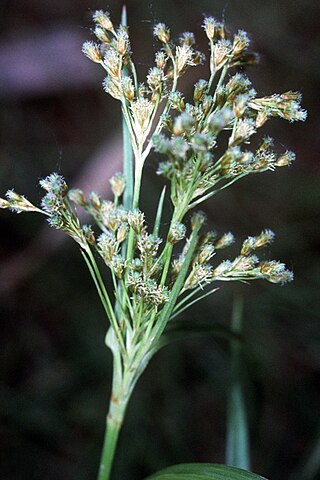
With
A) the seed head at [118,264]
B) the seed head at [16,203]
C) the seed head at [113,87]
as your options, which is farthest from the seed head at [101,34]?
the seed head at [118,264]

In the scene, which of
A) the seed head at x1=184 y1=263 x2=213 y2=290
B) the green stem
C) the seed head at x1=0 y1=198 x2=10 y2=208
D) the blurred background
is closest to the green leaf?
the green stem

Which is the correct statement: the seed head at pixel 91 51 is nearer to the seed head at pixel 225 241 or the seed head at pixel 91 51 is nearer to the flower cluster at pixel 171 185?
the flower cluster at pixel 171 185

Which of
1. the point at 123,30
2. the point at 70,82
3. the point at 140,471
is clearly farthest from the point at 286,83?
the point at 123,30

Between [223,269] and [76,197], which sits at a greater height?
[76,197]

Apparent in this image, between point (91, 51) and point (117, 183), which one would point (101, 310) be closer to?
point (117, 183)

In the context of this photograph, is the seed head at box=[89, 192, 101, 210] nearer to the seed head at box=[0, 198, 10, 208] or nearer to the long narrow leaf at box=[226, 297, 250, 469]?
the seed head at box=[0, 198, 10, 208]

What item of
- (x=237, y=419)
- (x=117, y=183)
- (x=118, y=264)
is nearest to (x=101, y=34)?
(x=117, y=183)

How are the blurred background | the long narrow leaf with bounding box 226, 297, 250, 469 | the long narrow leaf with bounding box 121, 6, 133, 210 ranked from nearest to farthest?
the long narrow leaf with bounding box 121, 6, 133, 210
the long narrow leaf with bounding box 226, 297, 250, 469
the blurred background
